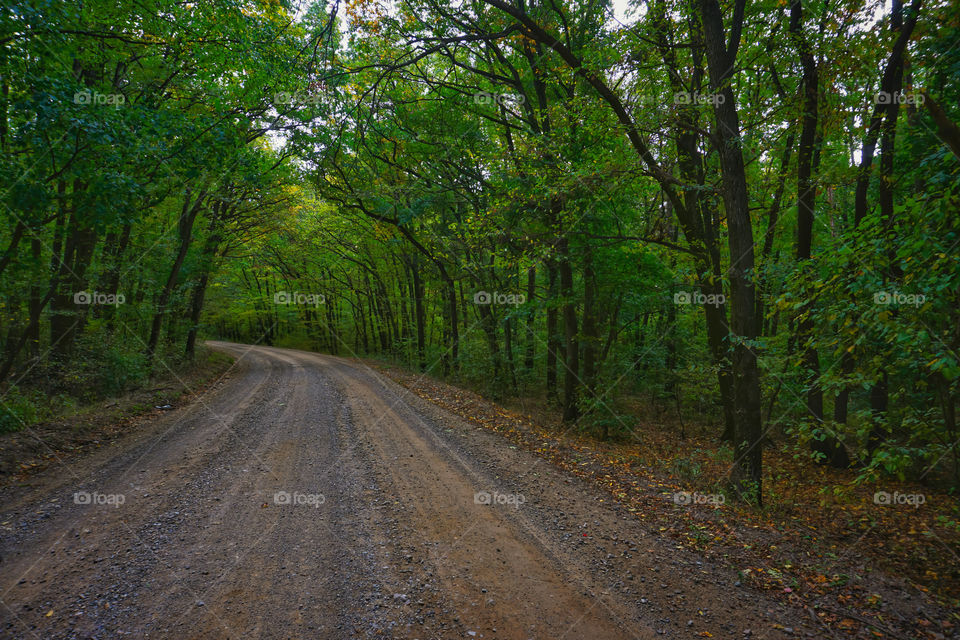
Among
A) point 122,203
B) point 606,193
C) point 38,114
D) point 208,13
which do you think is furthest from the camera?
point 208,13

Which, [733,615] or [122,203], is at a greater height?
[122,203]

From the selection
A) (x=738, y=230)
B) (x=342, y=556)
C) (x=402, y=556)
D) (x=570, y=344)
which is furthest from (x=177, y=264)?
(x=738, y=230)

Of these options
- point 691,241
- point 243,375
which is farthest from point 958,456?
point 243,375

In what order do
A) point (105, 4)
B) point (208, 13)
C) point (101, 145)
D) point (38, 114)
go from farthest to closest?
point (208, 13) < point (105, 4) < point (101, 145) < point (38, 114)

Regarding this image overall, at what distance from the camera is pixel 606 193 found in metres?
8.00

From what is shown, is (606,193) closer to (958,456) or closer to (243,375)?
(958,456)

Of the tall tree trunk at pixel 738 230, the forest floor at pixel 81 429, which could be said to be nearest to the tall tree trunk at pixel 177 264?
the forest floor at pixel 81 429

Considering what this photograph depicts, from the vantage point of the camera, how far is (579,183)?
692cm

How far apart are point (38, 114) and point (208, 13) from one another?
469cm

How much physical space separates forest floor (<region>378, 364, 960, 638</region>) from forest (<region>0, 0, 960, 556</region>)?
2.46 feet

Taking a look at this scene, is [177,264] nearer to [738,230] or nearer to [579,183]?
[579,183]

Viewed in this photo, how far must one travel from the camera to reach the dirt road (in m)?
3.28

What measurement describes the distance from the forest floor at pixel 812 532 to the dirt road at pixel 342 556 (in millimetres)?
395

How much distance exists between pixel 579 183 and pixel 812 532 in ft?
20.0
